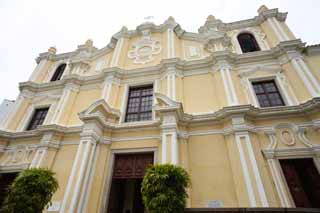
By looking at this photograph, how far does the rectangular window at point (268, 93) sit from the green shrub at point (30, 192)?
9107 mm

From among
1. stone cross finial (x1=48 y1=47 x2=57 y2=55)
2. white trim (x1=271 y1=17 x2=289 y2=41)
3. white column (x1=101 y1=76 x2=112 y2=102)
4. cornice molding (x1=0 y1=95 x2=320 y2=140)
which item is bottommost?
cornice molding (x1=0 y1=95 x2=320 y2=140)

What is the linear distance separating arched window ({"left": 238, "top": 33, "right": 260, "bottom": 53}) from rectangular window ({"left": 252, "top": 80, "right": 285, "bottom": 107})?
2.94 metres

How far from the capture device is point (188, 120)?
26.2 feet

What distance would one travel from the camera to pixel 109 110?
347 inches

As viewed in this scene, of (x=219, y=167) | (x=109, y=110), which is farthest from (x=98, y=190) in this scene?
(x=219, y=167)

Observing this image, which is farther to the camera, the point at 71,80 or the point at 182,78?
the point at 71,80

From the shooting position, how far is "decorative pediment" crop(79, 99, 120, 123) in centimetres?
799

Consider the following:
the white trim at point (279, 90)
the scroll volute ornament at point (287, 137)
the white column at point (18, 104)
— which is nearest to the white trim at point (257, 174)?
the scroll volute ornament at point (287, 137)

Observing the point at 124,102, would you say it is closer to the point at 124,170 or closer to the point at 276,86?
the point at 124,170

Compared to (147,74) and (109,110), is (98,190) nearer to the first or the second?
(109,110)

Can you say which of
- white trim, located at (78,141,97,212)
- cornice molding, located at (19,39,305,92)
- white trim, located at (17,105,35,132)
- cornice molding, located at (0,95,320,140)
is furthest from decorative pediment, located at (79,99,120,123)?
white trim, located at (17,105,35,132)

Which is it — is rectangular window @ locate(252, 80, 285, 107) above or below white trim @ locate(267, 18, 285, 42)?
below

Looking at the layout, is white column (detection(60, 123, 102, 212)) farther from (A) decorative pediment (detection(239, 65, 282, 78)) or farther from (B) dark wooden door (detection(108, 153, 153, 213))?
(A) decorative pediment (detection(239, 65, 282, 78))

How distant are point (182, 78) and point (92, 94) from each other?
561cm
